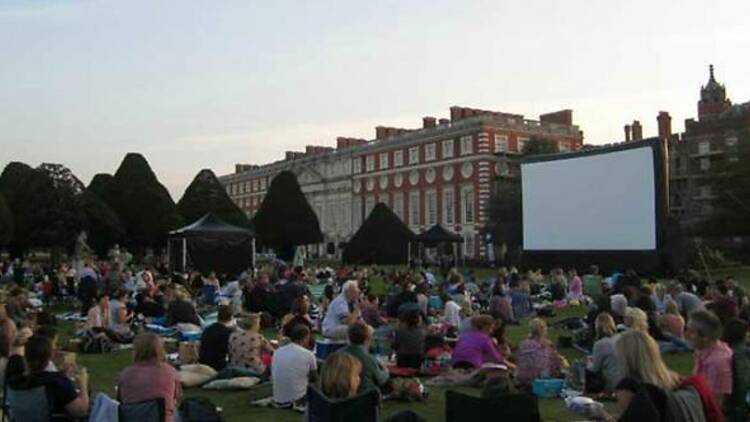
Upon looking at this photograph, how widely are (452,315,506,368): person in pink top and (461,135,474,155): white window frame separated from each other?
172ft

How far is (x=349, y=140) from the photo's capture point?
8344 cm

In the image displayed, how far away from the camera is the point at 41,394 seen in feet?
19.2

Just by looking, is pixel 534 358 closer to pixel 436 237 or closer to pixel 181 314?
pixel 181 314

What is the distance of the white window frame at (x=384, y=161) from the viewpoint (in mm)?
72625

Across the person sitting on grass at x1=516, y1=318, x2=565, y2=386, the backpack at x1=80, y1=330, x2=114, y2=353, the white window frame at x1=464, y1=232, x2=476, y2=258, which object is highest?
the white window frame at x1=464, y1=232, x2=476, y2=258

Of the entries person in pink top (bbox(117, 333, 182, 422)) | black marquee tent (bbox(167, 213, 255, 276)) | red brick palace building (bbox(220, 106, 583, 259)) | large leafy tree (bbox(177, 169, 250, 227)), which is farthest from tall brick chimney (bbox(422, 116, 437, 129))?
person in pink top (bbox(117, 333, 182, 422))

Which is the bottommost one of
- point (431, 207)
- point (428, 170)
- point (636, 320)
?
point (636, 320)

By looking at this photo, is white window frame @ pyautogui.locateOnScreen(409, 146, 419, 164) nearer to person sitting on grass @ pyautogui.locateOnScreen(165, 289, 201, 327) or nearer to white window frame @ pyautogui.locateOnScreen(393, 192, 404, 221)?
white window frame @ pyautogui.locateOnScreen(393, 192, 404, 221)

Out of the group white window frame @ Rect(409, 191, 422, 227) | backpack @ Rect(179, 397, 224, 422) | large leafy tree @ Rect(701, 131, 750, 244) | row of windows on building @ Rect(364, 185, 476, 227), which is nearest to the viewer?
backpack @ Rect(179, 397, 224, 422)

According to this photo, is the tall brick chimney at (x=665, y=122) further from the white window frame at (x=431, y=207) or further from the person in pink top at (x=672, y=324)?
the person in pink top at (x=672, y=324)

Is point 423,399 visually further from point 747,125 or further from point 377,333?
point 747,125

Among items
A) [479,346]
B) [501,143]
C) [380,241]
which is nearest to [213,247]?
[380,241]

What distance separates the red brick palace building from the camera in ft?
202

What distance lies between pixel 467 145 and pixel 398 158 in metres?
10.2
